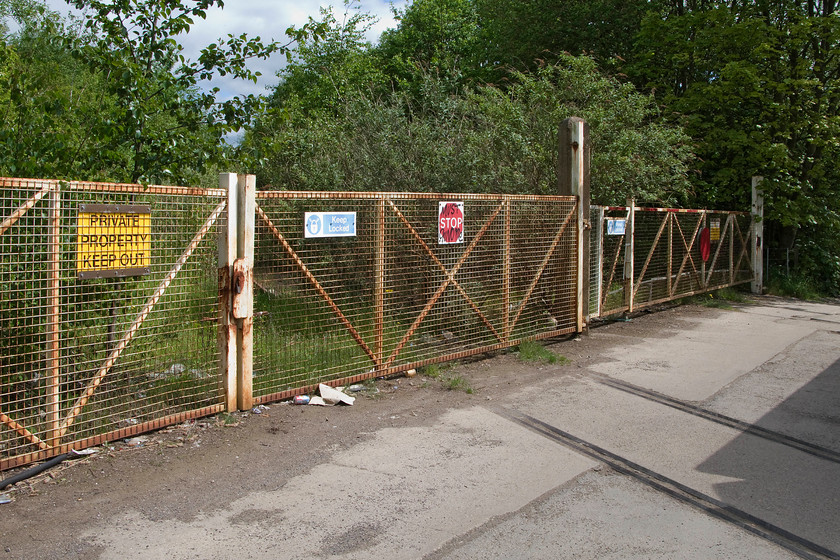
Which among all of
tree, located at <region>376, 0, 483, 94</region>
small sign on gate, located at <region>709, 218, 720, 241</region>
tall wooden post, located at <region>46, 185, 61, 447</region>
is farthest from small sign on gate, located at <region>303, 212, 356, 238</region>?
tree, located at <region>376, 0, 483, 94</region>

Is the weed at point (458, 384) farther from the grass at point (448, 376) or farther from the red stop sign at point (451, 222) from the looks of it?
the red stop sign at point (451, 222)

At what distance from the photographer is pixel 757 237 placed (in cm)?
1747

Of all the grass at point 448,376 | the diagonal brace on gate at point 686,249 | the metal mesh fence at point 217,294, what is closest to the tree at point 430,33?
the diagonal brace on gate at point 686,249

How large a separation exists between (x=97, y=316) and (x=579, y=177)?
6992 millimetres

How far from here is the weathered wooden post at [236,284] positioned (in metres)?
5.84

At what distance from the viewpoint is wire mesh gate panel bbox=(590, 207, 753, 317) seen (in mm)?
11516

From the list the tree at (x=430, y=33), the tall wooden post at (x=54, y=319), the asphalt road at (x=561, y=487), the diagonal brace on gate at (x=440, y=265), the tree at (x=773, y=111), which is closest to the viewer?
the asphalt road at (x=561, y=487)

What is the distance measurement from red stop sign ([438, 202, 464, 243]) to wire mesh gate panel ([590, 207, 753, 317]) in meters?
3.68

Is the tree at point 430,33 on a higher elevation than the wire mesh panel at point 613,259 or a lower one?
higher

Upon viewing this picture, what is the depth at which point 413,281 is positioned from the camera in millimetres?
7633

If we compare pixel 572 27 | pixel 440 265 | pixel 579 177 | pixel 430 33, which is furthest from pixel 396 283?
pixel 430 33

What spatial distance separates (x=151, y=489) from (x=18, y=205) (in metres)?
2.04

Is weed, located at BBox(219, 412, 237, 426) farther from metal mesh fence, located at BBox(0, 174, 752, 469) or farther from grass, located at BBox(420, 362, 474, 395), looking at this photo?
grass, located at BBox(420, 362, 474, 395)

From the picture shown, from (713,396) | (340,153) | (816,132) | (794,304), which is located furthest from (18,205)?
(816,132)
